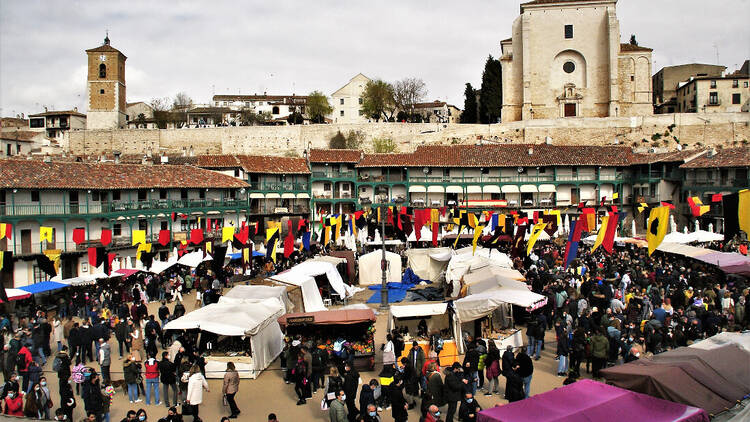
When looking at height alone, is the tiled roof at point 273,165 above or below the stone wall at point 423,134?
below

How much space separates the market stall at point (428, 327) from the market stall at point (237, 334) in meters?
3.12

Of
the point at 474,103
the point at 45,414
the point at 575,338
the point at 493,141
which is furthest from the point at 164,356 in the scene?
the point at 474,103

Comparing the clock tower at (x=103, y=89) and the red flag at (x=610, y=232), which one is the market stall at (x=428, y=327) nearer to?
the red flag at (x=610, y=232)

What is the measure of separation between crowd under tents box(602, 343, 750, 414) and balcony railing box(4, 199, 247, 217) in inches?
1088

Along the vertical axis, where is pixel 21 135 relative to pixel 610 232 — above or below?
above

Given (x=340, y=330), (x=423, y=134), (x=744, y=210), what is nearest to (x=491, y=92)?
(x=423, y=134)

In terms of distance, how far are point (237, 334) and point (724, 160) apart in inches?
1335

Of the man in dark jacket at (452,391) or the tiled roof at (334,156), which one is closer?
the man in dark jacket at (452,391)

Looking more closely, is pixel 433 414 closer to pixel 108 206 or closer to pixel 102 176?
pixel 108 206

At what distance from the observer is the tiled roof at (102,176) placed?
27.4 metres

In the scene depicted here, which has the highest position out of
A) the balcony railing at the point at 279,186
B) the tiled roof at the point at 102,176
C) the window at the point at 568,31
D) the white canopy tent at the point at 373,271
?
the window at the point at 568,31

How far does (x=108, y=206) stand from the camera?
30297mm

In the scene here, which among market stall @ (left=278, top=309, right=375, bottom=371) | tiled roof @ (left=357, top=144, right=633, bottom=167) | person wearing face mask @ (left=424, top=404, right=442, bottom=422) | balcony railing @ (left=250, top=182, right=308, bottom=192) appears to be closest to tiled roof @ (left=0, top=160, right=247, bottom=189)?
balcony railing @ (left=250, top=182, right=308, bottom=192)

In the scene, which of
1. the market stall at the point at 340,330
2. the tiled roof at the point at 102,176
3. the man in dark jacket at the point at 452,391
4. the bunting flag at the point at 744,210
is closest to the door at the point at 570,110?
the tiled roof at the point at 102,176
